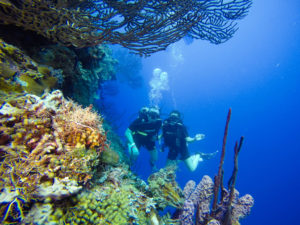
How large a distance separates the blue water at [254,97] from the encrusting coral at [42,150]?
46137 millimetres

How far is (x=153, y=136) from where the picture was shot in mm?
7457

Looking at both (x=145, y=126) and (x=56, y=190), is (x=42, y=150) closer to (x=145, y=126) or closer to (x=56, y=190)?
(x=56, y=190)

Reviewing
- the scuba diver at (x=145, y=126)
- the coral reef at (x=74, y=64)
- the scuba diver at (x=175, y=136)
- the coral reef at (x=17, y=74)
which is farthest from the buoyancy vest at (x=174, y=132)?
the coral reef at (x=17, y=74)

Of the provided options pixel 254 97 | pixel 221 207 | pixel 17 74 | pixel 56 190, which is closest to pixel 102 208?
pixel 56 190

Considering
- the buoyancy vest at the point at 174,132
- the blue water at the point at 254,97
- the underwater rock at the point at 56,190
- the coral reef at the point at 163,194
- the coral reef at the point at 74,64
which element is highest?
the blue water at the point at 254,97

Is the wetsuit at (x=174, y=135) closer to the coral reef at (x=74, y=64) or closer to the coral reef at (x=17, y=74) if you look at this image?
the coral reef at (x=74, y=64)

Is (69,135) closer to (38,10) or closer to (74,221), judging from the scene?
(74,221)

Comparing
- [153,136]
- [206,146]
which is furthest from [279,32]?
[153,136]

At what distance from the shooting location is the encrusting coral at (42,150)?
49.8 inches

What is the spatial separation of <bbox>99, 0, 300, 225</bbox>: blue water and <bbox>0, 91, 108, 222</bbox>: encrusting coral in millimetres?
46137

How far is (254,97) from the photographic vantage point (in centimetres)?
8544

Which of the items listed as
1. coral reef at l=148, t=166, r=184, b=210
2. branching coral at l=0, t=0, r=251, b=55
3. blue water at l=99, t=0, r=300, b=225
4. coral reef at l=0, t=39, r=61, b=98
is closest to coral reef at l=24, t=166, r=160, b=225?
coral reef at l=148, t=166, r=184, b=210

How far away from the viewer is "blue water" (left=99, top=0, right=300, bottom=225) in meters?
59.9

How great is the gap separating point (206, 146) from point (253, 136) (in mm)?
34210
